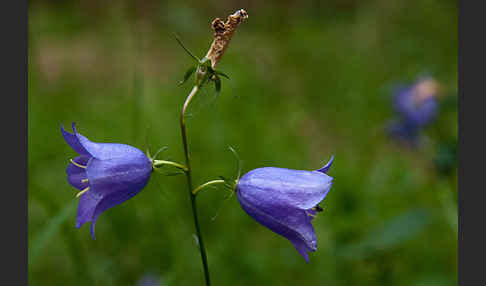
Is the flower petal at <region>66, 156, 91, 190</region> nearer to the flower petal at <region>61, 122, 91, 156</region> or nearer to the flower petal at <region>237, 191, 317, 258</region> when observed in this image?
the flower petal at <region>61, 122, 91, 156</region>

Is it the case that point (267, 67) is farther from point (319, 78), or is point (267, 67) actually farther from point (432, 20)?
point (432, 20)

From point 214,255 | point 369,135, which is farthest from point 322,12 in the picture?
point 214,255

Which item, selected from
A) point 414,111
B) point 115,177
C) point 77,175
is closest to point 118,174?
point 115,177

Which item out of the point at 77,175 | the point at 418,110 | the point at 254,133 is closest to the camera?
the point at 77,175

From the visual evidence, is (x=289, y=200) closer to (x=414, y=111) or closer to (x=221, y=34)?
(x=221, y=34)

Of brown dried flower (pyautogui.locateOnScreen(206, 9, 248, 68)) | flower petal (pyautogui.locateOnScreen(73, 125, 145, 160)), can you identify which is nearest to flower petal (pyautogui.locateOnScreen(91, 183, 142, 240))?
flower petal (pyautogui.locateOnScreen(73, 125, 145, 160))

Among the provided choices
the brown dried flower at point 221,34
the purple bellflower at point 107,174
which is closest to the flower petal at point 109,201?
the purple bellflower at point 107,174
